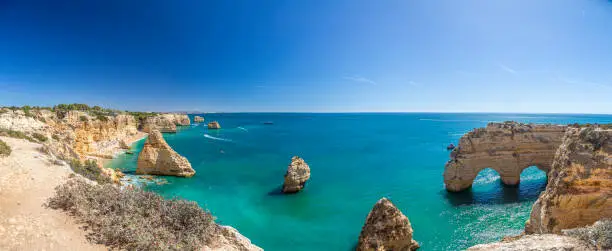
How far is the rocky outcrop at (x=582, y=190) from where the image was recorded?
992 centimetres

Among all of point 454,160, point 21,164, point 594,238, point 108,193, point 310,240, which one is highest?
point 21,164

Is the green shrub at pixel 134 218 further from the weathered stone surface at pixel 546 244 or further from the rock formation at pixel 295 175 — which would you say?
the rock formation at pixel 295 175

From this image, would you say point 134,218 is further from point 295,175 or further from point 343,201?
point 343,201

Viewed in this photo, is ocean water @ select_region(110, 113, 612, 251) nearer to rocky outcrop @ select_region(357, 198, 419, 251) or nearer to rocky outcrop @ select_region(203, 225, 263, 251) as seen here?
rocky outcrop @ select_region(357, 198, 419, 251)

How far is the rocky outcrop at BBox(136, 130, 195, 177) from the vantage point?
89.7ft

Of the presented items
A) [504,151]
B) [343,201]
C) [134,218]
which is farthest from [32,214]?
[504,151]

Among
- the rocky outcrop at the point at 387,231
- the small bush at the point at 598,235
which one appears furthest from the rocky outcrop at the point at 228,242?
the rocky outcrop at the point at 387,231

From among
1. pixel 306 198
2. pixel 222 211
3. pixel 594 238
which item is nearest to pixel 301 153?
pixel 306 198

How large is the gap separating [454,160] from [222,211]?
2031cm

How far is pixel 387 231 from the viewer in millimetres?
13336

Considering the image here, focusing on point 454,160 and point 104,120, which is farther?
point 104,120

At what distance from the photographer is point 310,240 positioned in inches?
656

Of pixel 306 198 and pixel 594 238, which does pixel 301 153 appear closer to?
pixel 306 198

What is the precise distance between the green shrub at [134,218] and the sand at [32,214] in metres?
0.23
